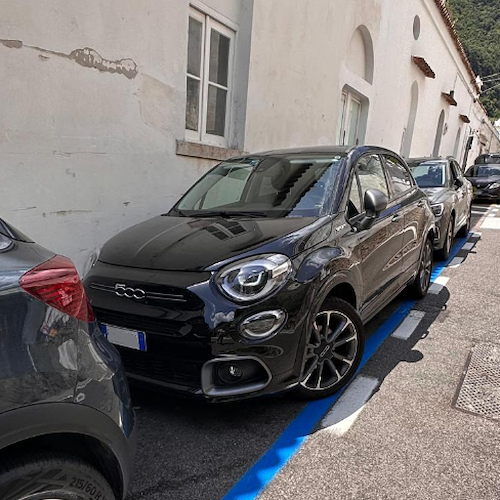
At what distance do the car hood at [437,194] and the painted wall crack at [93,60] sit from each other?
177 inches

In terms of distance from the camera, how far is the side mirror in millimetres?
3117

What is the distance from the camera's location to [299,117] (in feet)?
26.8

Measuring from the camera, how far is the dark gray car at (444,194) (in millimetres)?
6163

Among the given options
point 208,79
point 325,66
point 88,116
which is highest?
point 325,66

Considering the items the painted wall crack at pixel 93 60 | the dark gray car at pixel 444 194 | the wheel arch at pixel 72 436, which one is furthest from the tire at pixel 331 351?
the dark gray car at pixel 444 194

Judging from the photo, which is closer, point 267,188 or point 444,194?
point 267,188

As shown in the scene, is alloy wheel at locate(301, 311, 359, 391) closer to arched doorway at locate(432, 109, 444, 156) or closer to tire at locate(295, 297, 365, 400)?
tire at locate(295, 297, 365, 400)

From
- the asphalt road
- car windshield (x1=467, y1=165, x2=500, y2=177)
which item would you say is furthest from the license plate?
car windshield (x1=467, y1=165, x2=500, y2=177)

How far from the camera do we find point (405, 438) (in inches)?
94.3

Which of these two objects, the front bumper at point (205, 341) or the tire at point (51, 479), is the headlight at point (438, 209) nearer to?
the front bumper at point (205, 341)

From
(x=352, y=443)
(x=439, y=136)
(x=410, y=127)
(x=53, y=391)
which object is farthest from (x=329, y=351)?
(x=439, y=136)

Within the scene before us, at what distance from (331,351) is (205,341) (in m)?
0.95

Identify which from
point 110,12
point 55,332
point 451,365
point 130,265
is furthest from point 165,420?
point 110,12

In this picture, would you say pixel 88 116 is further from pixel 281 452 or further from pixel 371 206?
pixel 281 452
